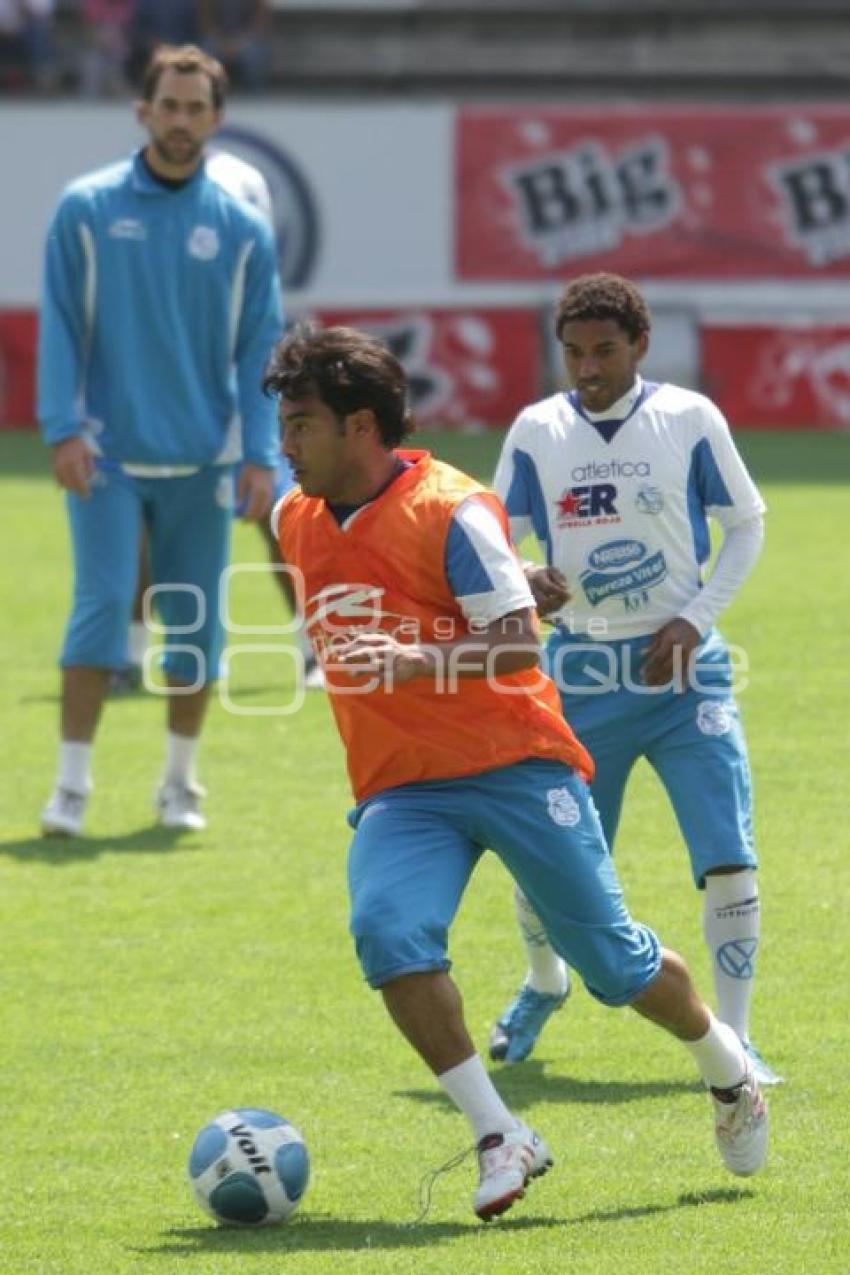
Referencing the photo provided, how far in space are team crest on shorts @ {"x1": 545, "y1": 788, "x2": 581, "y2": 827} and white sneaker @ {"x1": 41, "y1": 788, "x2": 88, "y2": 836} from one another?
4247 mm

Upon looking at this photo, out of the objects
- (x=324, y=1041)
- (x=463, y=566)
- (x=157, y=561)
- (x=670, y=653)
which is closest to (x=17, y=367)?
(x=157, y=561)

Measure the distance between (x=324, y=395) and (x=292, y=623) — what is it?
27.9 feet

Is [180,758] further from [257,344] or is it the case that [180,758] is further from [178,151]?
[178,151]

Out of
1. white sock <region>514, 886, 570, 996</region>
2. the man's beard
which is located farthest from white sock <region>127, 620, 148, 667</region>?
white sock <region>514, 886, 570, 996</region>

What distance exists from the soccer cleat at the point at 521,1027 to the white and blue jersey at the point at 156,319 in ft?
10.2

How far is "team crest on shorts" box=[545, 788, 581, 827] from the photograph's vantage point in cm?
599

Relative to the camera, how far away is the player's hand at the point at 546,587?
6602 mm

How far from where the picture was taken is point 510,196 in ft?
84.5

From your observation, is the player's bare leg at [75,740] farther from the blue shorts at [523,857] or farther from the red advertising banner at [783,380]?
the red advertising banner at [783,380]

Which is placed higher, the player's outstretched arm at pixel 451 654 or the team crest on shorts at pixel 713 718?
the player's outstretched arm at pixel 451 654

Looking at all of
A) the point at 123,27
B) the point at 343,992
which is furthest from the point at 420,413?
the point at 343,992

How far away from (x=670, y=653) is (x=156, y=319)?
3.54 m

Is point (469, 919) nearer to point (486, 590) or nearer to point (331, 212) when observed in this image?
point (486, 590)

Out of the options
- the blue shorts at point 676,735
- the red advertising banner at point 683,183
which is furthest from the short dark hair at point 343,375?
the red advertising banner at point 683,183
